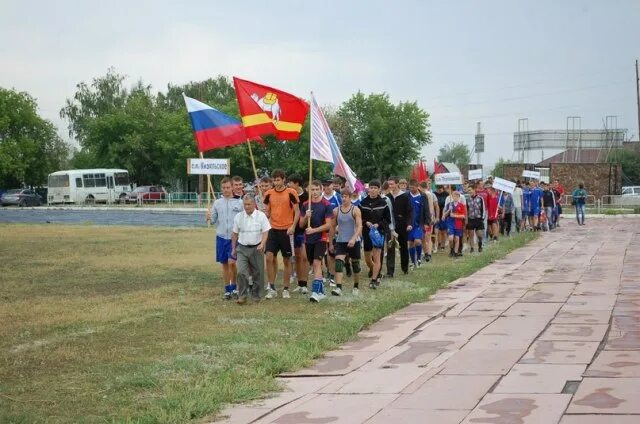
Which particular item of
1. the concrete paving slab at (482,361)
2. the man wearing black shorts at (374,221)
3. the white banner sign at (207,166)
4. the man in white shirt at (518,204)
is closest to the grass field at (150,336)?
the man wearing black shorts at (374,221)

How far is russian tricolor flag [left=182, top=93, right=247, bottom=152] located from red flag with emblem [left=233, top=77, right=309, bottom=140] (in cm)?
40

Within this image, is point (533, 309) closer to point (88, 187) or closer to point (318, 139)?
point (318, 139)

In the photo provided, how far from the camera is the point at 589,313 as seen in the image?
12.0 m

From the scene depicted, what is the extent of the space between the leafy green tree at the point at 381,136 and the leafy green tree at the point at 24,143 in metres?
27.3

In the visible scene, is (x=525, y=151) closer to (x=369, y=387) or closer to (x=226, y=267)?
(x=226, y=267)

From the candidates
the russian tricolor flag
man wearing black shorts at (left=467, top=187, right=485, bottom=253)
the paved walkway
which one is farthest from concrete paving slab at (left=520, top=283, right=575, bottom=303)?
man wearing black shorts at (left=467, top=187, right=485, bottom=253)

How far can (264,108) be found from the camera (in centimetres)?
1616

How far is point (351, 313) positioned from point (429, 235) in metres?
9.15

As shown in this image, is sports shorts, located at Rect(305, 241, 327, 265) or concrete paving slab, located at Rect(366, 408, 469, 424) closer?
concrete paving slab, located at Rect(366, 408, 469, 424)

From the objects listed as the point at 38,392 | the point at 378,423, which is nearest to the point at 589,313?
the point at 378,423

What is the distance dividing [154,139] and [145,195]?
49.7ft

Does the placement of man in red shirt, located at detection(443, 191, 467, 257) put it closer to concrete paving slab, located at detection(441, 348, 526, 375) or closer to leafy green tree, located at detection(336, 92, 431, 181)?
concrete paving slab, located at detection(441, 348, 526, 375)

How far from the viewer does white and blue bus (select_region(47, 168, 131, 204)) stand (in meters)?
73.8

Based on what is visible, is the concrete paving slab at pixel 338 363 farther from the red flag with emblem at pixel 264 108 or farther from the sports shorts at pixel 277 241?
the red flag with emblem at pixel 264 108
